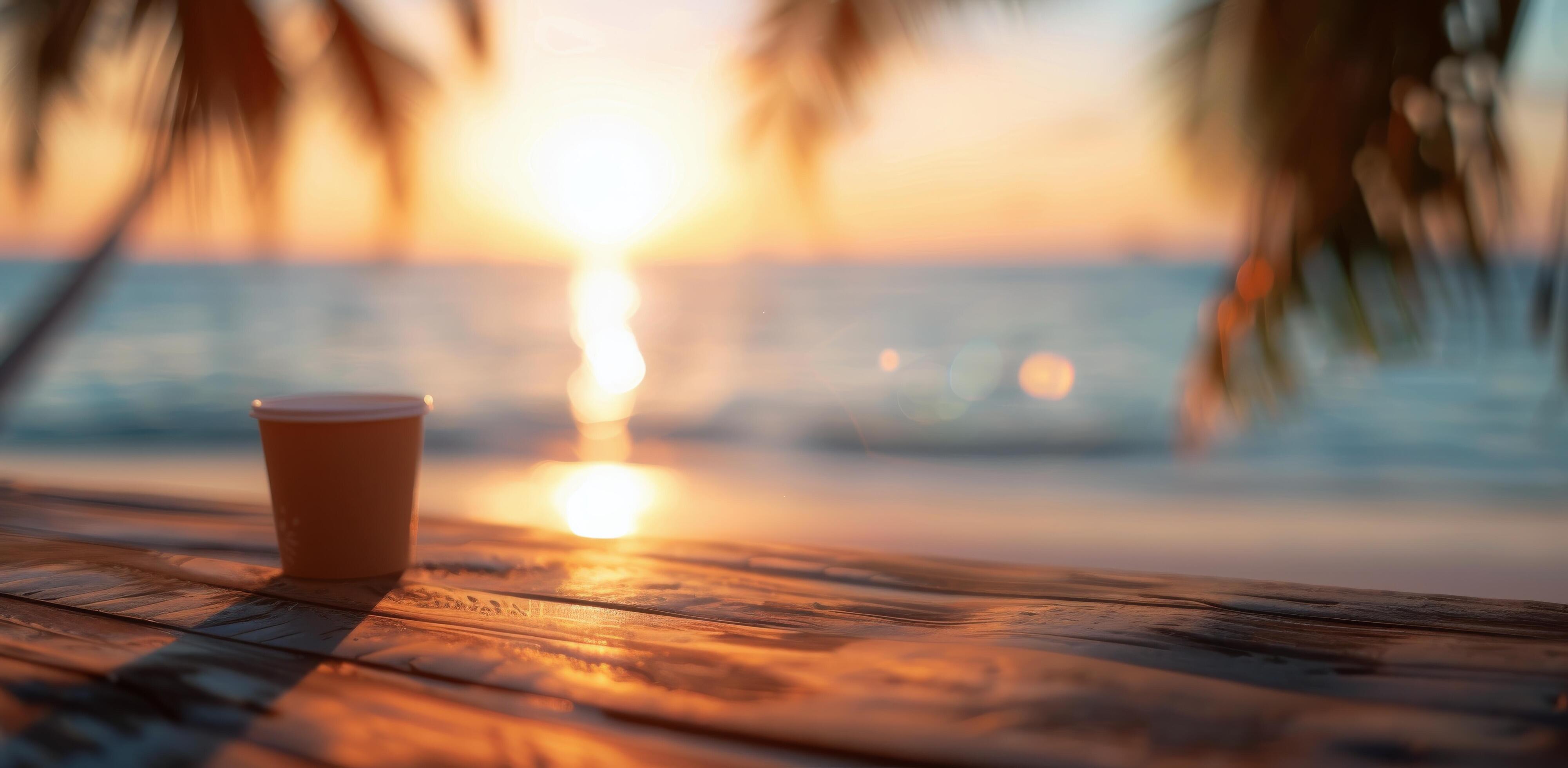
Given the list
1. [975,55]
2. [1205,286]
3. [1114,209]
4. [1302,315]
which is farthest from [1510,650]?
[1205,286]

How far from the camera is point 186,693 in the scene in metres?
1.07

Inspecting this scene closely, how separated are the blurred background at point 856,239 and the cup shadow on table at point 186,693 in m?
1.66

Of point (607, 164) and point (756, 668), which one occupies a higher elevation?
point (607, 164)

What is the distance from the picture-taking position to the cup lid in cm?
150

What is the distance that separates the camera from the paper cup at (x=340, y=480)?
1511 millimetres

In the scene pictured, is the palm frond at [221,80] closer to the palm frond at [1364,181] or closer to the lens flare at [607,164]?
the lens flare at [607,164]

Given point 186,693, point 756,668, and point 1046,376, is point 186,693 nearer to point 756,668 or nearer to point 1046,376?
point 756,668

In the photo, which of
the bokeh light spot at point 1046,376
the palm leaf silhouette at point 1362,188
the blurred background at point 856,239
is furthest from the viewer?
the bokeh light spot at point 1046,376

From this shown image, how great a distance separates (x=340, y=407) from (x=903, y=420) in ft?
30.6

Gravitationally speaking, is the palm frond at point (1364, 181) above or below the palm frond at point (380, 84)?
below

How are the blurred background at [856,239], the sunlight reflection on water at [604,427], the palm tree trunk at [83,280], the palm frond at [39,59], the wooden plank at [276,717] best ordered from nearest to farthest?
the wooden plank at [276,717]
the blurred background at [856,239]
the palm tree trunk at [83,280]
the palm frond at [39,59]
the sunlight reflection on water at [604,427]

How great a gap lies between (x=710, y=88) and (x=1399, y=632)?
2.88 metres

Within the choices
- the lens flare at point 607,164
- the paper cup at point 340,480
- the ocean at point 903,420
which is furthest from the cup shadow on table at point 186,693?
the lens flare at point 607,164

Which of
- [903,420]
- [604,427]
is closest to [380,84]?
[604,427]
